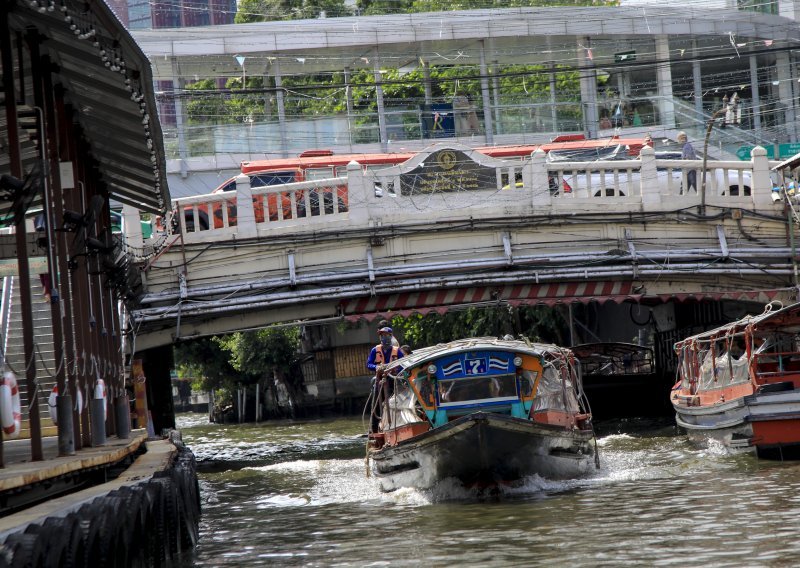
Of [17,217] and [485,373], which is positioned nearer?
[17,217]

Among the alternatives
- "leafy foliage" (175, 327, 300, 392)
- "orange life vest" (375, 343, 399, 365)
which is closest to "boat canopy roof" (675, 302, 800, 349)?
"orange life vest" (375, 343, 399, 365)

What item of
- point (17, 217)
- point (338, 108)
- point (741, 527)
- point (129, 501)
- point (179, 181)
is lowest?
point (741, 527)

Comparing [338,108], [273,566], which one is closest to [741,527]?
[273,566]

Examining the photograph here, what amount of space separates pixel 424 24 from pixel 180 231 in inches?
740

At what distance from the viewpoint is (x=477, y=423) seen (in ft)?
50.5

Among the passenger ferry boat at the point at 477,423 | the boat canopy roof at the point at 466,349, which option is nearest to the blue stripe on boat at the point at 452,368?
the passenger ferry boat at the point at 477,423

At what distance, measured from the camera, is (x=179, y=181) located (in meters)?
37.3

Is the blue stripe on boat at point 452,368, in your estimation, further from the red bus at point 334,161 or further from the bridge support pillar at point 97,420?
the red bus at point 334,161

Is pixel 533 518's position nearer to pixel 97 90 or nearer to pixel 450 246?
pixel 97 90

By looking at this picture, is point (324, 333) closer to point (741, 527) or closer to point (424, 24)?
point (424, 24)

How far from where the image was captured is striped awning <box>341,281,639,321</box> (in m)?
22.8

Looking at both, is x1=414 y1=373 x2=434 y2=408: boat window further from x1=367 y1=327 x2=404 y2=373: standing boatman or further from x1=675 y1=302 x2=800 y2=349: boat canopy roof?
x1=675 y1=302 x2=800 y2=349: boat canopy roof

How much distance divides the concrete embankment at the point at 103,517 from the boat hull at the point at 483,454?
3235 mm

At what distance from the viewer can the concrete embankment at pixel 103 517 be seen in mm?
7494
